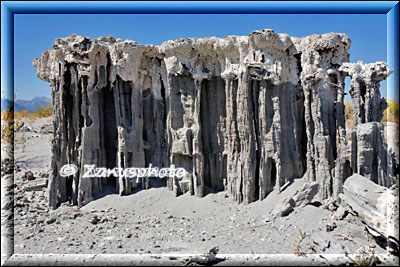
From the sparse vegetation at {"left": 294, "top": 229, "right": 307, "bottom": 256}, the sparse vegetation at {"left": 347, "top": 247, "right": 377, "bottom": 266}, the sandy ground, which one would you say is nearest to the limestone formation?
the sandy ground

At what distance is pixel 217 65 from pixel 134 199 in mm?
6955

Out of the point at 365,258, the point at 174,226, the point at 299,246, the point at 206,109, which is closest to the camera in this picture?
the point at 365,258

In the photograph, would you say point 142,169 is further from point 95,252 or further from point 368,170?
point 368,170

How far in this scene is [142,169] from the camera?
1584cm

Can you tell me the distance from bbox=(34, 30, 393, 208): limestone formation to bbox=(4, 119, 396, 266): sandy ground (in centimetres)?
70

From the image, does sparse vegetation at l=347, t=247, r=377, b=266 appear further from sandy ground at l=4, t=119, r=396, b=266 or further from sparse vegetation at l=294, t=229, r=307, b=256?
sparse vegetation at l=294, t=229, r=307, b=256

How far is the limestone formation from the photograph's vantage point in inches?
498

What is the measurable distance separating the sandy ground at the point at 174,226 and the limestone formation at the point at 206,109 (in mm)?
696

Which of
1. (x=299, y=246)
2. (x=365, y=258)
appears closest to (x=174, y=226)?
(x=299, y=246)

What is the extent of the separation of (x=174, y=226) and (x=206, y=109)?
5606mm

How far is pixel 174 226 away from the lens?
1260 cm

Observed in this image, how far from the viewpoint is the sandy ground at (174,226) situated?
10.1 meters

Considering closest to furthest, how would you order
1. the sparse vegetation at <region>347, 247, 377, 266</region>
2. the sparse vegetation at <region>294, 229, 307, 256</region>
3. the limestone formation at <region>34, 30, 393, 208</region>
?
the sparse vegetation at <region>347, 247, 377, 266</region> < the sparse vegetation at <region>294, 229, 307, 256</region> < the limestone formation at <region>34, 30, 393, 208</region>

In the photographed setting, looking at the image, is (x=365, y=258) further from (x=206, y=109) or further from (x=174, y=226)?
(x=206, y=109)
